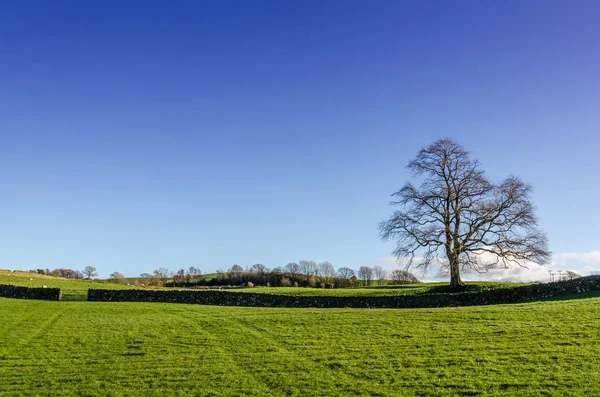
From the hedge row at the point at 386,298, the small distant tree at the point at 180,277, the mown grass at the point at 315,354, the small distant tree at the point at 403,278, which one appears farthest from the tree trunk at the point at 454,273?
the small distant tree at the point at 180,277

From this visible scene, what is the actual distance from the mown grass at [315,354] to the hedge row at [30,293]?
44.2 ft

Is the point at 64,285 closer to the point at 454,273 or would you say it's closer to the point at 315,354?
the point at 454,273

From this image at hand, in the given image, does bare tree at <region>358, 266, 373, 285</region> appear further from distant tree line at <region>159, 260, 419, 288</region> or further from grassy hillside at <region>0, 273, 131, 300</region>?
grassy hillside at <region>0, 273, 131, 300</region>

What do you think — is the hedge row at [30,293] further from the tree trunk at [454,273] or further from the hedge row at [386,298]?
the tree trunk at [454,273]

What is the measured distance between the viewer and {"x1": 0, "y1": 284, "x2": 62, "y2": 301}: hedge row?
1576 inches

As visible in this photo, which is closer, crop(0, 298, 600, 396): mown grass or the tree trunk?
crop(0, 298, 600, 396): mown grass

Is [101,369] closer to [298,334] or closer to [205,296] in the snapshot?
[298,334]

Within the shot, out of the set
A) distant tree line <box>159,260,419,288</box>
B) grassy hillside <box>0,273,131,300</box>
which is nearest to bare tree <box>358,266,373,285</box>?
distant tree line <box>159,260,419,288</box>

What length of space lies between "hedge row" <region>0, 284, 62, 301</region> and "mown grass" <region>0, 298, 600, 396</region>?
13.5 m

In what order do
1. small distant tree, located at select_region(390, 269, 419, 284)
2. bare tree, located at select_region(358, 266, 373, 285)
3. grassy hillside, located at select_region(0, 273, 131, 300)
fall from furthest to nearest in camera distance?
bare tree, located at select_region(358, 266, 373, 285), small distant tree, located at select_region(390, 269, 419, 284), grassy hillside, located at select_region(0, 273, 131, 300)

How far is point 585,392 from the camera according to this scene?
1333cm

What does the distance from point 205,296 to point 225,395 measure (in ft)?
83.1

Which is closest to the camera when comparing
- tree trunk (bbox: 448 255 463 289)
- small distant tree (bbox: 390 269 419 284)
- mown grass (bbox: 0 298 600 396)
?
mown grass (bbox: 0 298 600 396)

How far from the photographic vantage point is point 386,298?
3678 cm
